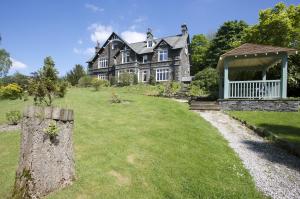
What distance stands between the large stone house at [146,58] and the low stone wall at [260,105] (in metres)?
18.4

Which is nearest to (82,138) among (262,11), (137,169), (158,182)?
(137,169)

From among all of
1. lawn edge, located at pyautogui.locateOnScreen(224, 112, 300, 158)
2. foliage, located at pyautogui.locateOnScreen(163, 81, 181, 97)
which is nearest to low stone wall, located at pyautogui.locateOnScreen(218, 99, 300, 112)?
lawn edge, located at pyautogui.locateOnScreen(224, 112, 300, 158)

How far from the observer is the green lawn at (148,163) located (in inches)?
159

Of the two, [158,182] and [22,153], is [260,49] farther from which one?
[22,153]

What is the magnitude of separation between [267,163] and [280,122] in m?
5.19

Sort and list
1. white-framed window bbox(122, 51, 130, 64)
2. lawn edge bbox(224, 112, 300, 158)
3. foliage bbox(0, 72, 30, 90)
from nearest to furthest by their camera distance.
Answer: foliage bbox(0, 72, 30, 90)
lawn edge bbox(224, 112, 300, 158)
white-framed window bbox(122, 51, 130, 64)

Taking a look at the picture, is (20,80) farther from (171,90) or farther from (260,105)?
(260,105)

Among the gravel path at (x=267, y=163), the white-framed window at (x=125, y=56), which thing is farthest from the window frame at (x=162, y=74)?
the gravel path at (x=267, y=163)

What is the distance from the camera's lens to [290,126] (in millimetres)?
8961

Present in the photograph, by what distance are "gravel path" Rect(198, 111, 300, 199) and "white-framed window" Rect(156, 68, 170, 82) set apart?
24.3 metres

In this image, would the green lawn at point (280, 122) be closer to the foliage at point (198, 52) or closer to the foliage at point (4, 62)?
the foliage at point (198, 52)

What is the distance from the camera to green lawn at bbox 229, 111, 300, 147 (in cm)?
758

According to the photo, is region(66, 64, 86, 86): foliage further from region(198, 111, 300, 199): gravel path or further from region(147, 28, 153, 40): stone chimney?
region(198, 111, 300, 199): gravel path

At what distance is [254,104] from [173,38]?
24.5 m
